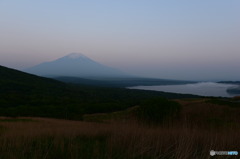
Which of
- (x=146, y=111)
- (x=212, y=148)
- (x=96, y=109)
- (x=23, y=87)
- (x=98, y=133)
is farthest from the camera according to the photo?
(x=23, y=87)

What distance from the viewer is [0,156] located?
3.27m

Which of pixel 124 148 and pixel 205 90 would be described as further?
pixel 205 90

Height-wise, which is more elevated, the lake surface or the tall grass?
the tall grass

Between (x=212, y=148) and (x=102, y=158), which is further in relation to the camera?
(x=212, y=148)

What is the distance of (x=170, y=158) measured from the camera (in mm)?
3375

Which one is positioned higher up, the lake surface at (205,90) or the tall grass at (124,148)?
the tall grass at (124,148)

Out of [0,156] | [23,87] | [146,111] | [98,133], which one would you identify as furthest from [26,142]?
[23,87]

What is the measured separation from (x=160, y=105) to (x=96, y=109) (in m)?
22.0

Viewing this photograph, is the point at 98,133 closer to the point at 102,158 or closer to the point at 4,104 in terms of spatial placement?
the point at 102,158

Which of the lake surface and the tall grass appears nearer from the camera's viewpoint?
the tall grass

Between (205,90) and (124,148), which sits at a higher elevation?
(124,148)

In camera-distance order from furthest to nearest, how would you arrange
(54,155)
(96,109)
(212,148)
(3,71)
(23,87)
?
(3,71)
(23,87)
(96,109)
(212,148)
(54,155)

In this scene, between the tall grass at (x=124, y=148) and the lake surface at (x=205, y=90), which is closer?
the tall grass at (x=124, y=148)

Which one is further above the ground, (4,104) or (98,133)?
(98,133)
